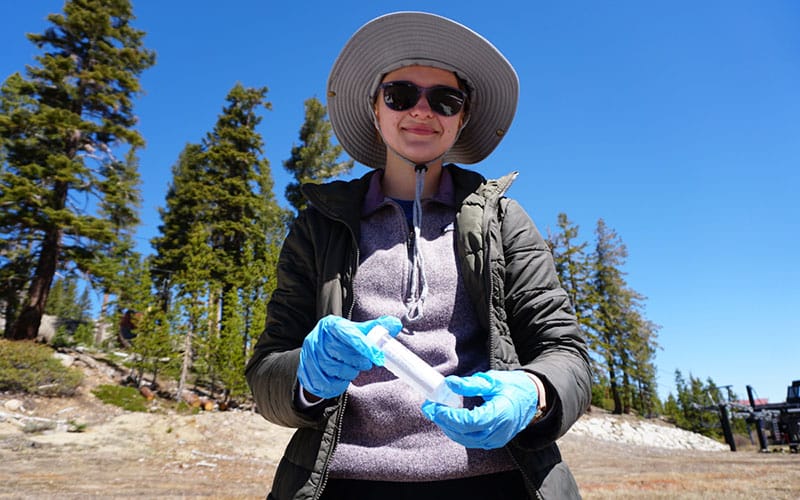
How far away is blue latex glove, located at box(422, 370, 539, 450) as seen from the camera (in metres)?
1.14

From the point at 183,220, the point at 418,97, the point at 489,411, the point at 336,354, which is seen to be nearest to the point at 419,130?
the point at 418,97

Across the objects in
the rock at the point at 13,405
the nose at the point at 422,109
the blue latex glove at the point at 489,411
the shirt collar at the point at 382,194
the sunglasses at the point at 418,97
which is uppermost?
the sunglasses at the point at 418,97

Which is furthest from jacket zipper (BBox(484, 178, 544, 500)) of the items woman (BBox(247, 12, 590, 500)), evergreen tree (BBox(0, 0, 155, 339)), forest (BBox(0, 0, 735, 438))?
evergreen tree (BBox(0, 0, 155, 339))

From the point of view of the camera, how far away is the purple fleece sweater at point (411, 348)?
1417mm

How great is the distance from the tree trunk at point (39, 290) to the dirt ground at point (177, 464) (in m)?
3.76

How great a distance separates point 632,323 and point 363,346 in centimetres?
3117

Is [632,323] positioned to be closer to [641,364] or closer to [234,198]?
[641,364]

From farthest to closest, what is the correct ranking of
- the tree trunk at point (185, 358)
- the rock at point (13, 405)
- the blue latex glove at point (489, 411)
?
the tree trunk at point (185, 358), the rock at point (13, 405), the blue latex glove at point (489, 411)

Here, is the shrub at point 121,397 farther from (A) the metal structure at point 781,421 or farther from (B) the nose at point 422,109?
(A) the metal structure at point 781,421

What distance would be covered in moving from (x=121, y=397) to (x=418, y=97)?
16671 mm

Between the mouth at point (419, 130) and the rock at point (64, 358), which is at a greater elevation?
the mouth at point (419, 130)

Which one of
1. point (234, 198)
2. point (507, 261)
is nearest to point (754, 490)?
point (507, 261)

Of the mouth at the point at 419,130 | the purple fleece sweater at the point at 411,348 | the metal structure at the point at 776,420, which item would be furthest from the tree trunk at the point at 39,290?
the metal structure at the point at 776,420

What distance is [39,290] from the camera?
16.4 meters
